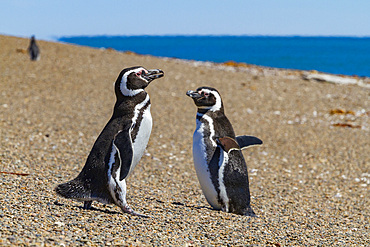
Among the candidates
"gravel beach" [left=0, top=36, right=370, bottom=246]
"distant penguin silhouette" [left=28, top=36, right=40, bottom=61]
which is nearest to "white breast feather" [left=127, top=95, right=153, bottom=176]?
"gravel beach" [left=0, top=36, right=370, bottom=246]

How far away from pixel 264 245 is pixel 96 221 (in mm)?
1573

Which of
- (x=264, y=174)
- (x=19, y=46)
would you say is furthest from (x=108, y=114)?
(x=19, y=46)

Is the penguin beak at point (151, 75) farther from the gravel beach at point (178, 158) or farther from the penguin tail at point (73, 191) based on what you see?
the gravel beach at point (178, 158)

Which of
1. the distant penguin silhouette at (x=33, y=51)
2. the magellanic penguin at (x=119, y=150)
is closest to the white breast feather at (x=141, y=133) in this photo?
the magellanic penguin at (x=119, y=150)

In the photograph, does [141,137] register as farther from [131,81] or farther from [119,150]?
[131,81]

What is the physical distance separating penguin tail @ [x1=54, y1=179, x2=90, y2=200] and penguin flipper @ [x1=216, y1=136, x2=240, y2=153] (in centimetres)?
154

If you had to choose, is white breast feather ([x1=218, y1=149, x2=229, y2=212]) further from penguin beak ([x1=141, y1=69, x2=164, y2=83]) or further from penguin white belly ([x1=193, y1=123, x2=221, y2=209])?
penguin beak ([x1=141, y1=69, x2=164, y2=83])

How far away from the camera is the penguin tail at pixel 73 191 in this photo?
14.1ft

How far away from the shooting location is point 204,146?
193 inches

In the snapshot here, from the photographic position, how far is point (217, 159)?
4910 mm

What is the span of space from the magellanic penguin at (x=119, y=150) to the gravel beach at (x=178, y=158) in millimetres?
198

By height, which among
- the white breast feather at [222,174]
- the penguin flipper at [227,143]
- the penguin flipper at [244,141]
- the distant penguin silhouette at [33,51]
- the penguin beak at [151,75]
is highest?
the distant penguin silhouette at [33,51]

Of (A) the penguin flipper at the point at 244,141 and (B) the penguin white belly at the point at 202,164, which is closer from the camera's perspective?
(B) the penguin white belly at the point at 202,164

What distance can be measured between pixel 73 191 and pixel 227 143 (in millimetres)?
1714
